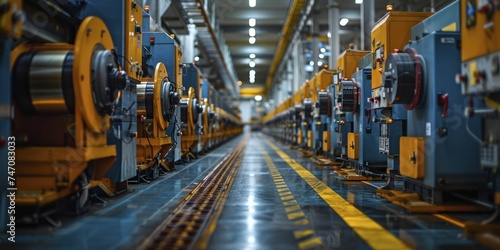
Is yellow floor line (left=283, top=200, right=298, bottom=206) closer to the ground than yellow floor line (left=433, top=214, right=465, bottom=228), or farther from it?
farther from it

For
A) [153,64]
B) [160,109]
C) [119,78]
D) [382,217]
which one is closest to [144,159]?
[160,109]

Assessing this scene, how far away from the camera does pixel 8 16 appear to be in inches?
137

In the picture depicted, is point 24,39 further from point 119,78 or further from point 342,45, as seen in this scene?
point 342,45

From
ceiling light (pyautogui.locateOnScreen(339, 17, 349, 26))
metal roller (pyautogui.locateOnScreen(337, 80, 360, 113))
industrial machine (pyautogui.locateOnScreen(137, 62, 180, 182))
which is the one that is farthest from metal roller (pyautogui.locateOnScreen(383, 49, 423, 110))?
ceiling light (pyautogui.locateOnScreen(339, 17, 349, 26))

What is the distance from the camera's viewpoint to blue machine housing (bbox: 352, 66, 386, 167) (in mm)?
8078

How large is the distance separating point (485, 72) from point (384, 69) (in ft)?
7.67

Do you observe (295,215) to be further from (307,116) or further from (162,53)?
(307,116)

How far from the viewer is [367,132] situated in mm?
8094

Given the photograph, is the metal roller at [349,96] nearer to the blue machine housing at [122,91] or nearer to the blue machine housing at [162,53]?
the blue machine housing at [162,53]

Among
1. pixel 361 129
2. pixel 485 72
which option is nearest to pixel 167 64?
pixel 361 129

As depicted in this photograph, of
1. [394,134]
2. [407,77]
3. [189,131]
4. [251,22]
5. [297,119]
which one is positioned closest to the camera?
[407,77]

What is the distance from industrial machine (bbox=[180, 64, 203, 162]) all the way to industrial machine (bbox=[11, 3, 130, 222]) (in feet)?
19.9

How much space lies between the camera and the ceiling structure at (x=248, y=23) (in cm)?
1611

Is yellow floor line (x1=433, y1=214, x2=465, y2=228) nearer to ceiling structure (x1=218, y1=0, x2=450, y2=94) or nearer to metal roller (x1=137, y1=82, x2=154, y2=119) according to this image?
metal roller (x1=137, y1=82, x2=154, y2=119)
